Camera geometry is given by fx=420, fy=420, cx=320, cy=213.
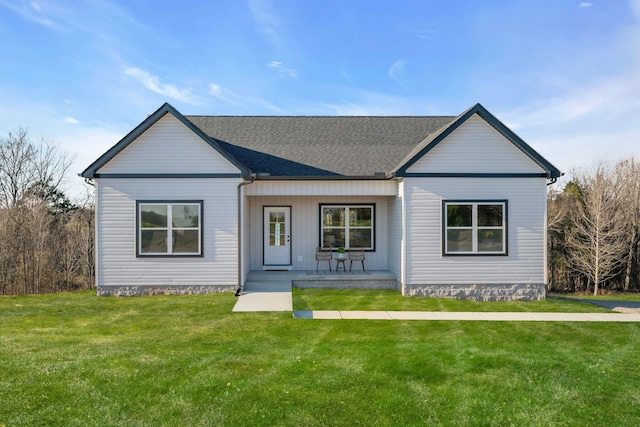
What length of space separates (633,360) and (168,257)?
1094cm

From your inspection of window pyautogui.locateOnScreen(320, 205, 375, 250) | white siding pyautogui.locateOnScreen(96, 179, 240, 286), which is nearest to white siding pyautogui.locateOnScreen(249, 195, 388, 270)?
window pyautogui.locateOnScreen(320, 205, 375, 250)

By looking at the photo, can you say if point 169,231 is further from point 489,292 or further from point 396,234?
point 489,292

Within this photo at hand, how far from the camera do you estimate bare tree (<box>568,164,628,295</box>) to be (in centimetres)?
1708

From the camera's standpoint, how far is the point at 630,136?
19.0 metres

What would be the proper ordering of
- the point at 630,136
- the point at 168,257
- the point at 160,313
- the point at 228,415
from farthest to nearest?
the point at 630,136, the point at 168,257, the point at 160,313, the point at 228,415

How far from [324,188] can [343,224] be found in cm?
198

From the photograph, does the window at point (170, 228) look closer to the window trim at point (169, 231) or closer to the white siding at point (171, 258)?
the window trim at point (169, 231)

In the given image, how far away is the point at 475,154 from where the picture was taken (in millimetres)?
12484

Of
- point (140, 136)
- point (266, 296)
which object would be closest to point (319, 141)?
point (140, 136)

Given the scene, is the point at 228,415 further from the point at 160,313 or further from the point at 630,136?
the point at 630,136

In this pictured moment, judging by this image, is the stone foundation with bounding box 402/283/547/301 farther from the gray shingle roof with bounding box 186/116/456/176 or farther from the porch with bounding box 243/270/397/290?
the gray shingle roof with bounding box 186/116/456/176

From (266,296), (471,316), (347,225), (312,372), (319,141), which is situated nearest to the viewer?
(312,372)

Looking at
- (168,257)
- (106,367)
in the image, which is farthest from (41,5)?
(106,367)

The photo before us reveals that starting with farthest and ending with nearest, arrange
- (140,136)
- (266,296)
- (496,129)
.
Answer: (496,129), (140,136), (266,296)
